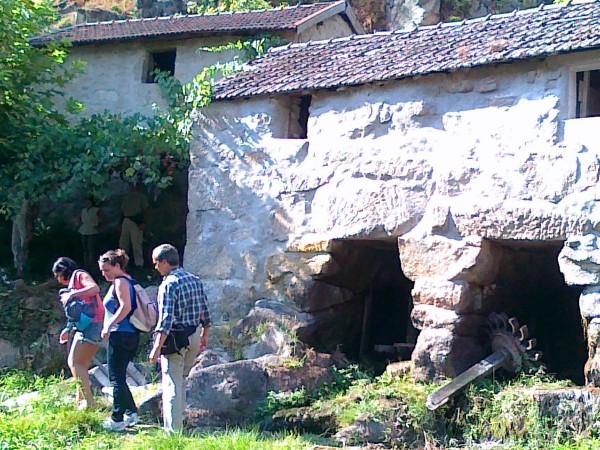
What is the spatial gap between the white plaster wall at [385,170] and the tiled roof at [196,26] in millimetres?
4595

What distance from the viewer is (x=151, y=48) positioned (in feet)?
49.7

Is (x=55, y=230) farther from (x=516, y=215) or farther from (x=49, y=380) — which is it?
(x=516, y=215)

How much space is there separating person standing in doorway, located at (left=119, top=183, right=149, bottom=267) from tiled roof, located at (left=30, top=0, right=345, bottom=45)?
3207 millimetres

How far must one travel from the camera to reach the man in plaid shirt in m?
6.59

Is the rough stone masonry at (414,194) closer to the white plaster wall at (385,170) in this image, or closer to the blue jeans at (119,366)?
the white plaster wall at (385,170)

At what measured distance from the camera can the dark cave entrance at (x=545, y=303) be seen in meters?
8.88

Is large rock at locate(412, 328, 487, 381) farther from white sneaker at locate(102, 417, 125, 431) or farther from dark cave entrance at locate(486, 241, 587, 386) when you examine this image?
white sneaker at locate(102, 417, 125, 431)

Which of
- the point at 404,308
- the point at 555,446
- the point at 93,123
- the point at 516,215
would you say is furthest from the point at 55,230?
the point at 555,446

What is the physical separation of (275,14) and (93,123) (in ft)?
15.2

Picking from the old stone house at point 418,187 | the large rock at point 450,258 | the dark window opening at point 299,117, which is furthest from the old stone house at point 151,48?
the large rock at point 450,258

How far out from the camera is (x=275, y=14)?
49.9 feet

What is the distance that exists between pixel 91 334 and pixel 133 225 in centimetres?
569

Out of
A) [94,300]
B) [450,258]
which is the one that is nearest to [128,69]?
[94,300]

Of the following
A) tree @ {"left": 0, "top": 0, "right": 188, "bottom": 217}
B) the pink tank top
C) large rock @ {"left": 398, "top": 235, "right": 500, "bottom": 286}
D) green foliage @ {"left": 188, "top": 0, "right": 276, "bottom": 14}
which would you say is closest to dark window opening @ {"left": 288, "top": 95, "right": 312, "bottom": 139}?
tree @ {"left": 0, "top": 0, "right": 188, "bottom": 217}
